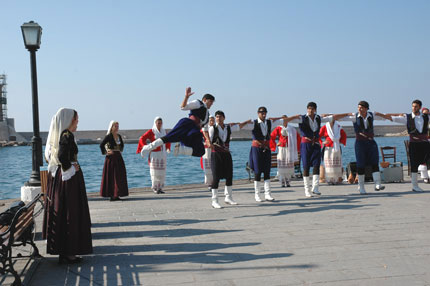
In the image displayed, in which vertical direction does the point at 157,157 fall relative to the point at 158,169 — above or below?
above

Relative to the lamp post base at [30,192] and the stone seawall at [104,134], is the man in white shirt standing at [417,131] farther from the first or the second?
the stone seawall at [104,134]

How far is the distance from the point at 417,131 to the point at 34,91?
913 cm

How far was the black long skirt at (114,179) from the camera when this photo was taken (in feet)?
37.0

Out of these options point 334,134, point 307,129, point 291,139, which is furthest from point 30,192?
point 334,134

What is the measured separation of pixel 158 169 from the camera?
43.5 feet

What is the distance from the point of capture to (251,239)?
6.21m

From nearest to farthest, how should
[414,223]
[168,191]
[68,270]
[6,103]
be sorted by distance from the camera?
[68,270] < [414,223] < [168,191] < [6,103]

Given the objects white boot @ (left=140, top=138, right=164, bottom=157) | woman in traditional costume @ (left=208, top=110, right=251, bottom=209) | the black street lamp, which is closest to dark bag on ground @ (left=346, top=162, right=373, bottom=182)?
woman in traditional costume @ (left=208, top=110, right=251, bottom=209)

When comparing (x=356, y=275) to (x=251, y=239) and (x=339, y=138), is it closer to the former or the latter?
(x=251, y=239)

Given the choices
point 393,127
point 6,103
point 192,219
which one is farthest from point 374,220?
point 393,127

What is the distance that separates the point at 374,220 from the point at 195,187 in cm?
790

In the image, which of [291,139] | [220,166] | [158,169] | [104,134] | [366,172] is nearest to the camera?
[220,166]

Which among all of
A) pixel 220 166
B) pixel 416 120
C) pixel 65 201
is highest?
pixel 416 120

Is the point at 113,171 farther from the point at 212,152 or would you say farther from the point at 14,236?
the point at 14,236
